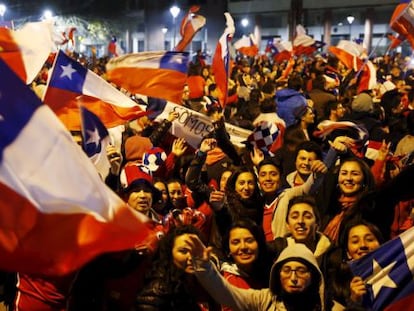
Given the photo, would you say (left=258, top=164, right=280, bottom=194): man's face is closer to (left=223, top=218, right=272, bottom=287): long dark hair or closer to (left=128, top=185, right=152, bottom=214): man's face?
(left=128, top=185, right=152, bottom=214): man's face

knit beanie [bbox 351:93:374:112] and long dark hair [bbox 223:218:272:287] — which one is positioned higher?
knit beanie [bbox 351:93:374:112]

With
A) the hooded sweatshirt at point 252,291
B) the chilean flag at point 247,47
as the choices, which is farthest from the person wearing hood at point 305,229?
the chilean flag at point 247,47

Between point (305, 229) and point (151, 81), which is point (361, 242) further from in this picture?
point (151, 81)

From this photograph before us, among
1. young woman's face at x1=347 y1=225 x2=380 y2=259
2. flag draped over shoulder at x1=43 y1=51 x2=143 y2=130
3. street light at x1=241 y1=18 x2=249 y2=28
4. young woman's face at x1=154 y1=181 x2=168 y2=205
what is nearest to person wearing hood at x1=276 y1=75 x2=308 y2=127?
flag draped over shoulder at x1=43 y1=51 x2=143 y2=130

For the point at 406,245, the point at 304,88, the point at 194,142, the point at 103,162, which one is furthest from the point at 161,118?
the point at 304,88

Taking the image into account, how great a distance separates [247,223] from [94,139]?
1.46 metres

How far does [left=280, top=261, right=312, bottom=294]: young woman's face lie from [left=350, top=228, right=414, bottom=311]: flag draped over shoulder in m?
0.51

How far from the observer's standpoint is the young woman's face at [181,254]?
3.98m

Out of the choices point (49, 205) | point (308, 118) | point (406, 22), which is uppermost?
point (406, 22)

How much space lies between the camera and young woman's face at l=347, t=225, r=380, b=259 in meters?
4.29

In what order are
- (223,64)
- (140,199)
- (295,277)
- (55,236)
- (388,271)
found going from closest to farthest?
(55,236) < (295,277) < (388,271) < (140,199) < (223,64)

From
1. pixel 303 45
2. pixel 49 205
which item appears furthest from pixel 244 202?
pixel 303 45

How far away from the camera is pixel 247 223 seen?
425 centimetres

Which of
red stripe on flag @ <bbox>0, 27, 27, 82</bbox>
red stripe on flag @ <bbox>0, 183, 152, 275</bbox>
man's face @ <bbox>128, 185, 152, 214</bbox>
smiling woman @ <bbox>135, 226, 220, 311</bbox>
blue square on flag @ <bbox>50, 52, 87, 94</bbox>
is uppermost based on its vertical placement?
red stripe on flag @ <bbox>0, 27, 27, 82</bbox>
